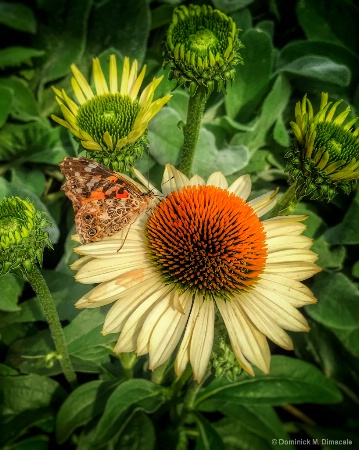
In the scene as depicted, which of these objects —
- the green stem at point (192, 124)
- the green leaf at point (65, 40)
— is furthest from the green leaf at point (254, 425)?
the green leaf at point (65, 40)

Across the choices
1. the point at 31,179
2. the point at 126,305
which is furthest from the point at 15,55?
the point at 126,305

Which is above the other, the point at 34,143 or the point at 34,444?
the point at 34,143

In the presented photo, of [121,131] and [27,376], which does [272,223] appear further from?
[27,376]

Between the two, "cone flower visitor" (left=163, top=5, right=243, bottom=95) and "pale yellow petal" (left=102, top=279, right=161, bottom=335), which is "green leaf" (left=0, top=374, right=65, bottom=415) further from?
"cone flower visitor" (left=163, top=5, right=243, bottom=95)

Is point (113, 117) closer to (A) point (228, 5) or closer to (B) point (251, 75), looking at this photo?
(B) point (251, 75)

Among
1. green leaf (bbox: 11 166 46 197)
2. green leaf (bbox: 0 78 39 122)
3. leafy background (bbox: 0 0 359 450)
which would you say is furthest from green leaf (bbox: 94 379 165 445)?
green leaf (bbox: 0 78 39 122)

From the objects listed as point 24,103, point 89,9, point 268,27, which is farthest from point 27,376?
point 268,27

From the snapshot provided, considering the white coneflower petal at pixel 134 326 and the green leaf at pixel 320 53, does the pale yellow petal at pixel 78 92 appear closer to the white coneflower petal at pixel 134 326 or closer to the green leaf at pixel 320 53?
the white coneflower petal at pixel 134 326
